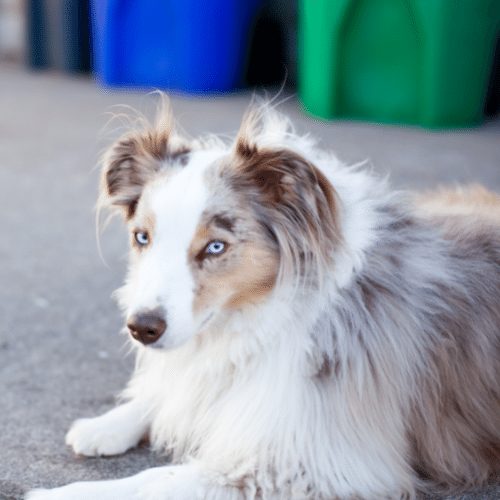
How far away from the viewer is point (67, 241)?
4344 mm

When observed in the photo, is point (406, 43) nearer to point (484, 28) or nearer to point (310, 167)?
point (484, 28)

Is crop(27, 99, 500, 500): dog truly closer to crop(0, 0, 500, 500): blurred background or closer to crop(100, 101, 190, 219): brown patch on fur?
crop(100, 101, 190, 219): brown patch on fur

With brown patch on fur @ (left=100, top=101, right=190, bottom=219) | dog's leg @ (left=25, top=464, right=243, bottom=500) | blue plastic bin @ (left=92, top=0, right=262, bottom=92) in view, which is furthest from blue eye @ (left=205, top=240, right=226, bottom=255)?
blue plastic bin @ (left=92, top=0, right=262, bottom=92)

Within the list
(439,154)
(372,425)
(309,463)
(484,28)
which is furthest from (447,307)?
(484,28)

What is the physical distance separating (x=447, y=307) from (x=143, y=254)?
0.76 meters

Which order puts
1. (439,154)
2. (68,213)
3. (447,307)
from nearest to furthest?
(447,307) < (68,213) < (439,154)

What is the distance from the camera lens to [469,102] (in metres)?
5.82

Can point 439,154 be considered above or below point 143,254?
below

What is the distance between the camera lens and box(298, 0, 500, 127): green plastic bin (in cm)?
553

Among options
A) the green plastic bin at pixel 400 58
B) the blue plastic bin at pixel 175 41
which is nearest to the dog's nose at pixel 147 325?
the green plastic bin at pixel 400 58

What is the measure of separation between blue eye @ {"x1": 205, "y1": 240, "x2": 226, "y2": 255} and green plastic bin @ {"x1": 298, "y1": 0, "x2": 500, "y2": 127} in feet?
12.4

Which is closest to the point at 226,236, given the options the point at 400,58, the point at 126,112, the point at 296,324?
the point at 296,324

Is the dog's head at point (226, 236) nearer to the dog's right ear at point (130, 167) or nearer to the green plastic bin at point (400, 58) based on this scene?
the dog's right ear at point (130, 167)

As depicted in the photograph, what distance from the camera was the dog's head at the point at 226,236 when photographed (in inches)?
81.7
